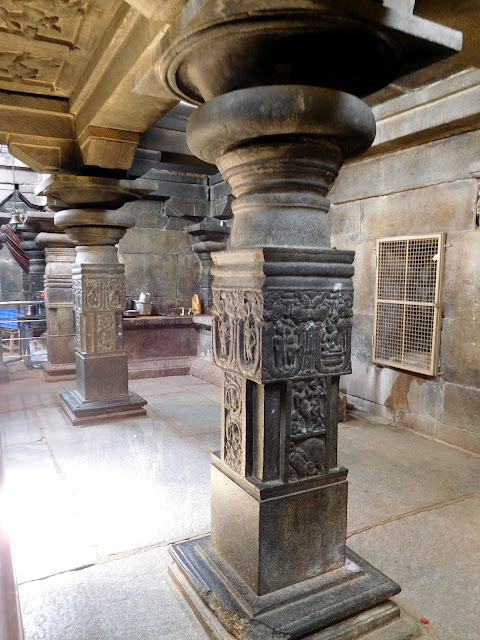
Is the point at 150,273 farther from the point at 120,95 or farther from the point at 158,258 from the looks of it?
the point at 120,95

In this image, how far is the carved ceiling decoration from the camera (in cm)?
199

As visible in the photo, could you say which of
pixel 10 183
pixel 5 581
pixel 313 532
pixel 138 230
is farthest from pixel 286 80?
pixel 10 183

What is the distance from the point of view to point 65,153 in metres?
3.46

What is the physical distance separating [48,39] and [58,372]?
4.33 m

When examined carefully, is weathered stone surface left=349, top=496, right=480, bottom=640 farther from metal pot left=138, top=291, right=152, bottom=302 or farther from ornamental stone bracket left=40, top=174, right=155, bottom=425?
metal pot left=138, top=291, right=152, bottom=302

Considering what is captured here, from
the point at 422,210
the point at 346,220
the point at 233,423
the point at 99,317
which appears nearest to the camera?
the point at 233,423

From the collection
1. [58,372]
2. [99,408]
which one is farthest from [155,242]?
[99,408]

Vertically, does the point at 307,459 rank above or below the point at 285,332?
below

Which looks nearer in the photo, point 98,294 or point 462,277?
point 462,277

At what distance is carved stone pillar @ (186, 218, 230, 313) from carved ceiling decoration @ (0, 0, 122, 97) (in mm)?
3914

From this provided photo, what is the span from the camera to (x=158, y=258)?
23.1 ft

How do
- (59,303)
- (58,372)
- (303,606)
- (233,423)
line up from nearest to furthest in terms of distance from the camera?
(303,606) → (233,423) → (58,372) → (59,303)

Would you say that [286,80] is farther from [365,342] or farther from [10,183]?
[10,183]

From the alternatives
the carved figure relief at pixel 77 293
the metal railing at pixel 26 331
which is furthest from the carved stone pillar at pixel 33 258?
the carved figure relief at pixel 77 293
